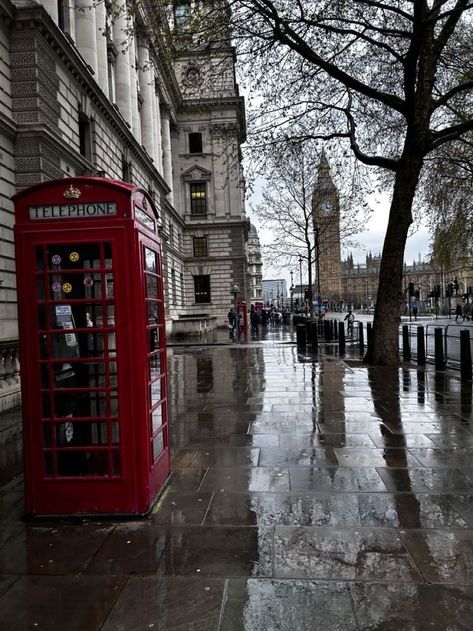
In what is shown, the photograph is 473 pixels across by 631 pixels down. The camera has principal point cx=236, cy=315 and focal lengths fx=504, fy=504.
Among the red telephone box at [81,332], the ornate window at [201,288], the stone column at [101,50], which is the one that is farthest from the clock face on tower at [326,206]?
the red telephone box at [81,332]

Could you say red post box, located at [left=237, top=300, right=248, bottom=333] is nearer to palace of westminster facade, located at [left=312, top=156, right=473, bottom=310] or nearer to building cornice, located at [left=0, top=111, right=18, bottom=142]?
building cornice, located at [left=0, top=111, right=18, bottom=142]

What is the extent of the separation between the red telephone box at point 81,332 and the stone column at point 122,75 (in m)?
24.4

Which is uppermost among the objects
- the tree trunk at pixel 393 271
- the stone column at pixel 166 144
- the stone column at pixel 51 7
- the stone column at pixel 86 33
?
the stone column at pixel 166 144

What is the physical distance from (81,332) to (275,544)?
2.00m

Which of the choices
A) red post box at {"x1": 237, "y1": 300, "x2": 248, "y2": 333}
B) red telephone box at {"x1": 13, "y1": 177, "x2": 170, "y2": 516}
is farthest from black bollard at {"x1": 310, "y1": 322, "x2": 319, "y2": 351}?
red telephone box at {"x1": 13, "y1": 177, "x2": 170, "y2": 516}

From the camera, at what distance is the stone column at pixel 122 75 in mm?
25161

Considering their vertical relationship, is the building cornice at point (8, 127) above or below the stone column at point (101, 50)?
below

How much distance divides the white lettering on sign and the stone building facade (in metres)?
6.25

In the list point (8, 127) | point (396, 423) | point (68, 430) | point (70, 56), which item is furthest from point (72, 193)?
point (70, 56)

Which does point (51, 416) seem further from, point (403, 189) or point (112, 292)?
point (403, 189)

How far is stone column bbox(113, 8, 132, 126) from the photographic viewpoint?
25.2 m

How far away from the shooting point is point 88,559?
10.3 ft

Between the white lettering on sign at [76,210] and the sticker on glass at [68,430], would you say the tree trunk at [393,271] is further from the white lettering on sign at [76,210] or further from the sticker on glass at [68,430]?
the white lettering on sign at [76,210]

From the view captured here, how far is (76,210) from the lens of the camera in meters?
3.70
